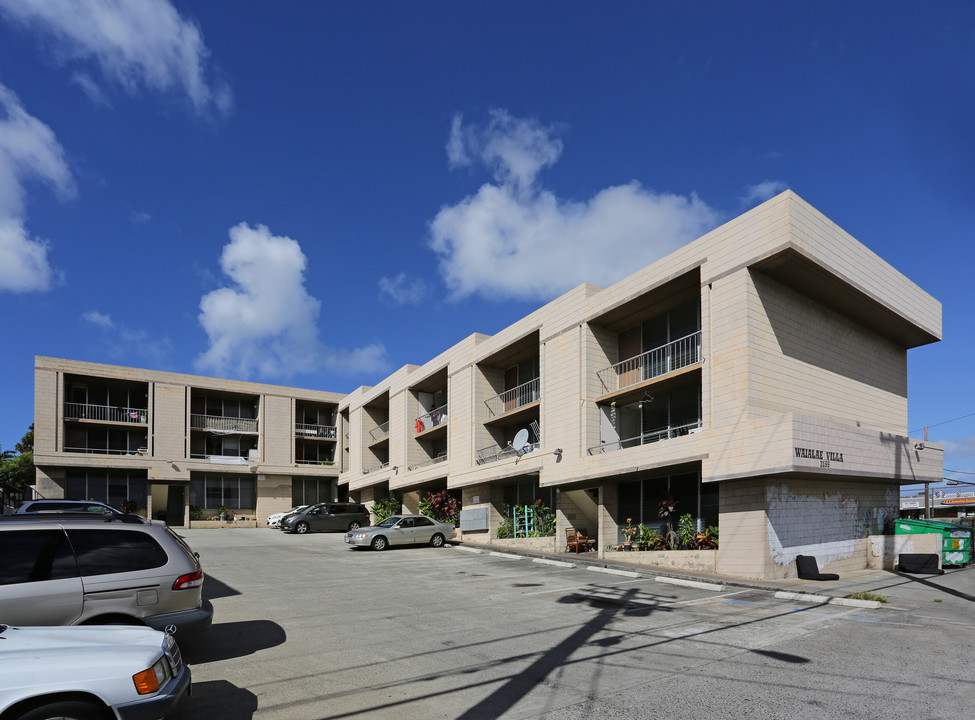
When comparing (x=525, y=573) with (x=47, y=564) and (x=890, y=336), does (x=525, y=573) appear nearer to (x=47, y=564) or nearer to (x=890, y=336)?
(x=47, y=564)

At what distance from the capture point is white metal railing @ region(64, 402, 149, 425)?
39250 millimetres

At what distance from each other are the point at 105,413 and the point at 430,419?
19.9 m

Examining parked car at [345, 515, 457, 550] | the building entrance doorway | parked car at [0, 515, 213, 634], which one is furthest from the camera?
the building entrance doorway

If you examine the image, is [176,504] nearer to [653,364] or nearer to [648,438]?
[648,438]

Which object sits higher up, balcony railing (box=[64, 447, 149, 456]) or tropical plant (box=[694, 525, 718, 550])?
balcony railing (box=[64, 447, 149, 456])

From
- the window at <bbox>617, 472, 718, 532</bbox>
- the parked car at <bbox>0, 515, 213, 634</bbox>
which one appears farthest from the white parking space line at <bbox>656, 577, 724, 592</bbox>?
the parked car at <bbox>0, 515, 213, 634</bbox>

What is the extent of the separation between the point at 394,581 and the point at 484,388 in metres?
15.0

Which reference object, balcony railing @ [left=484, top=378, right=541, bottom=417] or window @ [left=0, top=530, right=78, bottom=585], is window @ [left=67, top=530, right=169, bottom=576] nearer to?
window @ [left=0, top=530, right=78, bottom=585]

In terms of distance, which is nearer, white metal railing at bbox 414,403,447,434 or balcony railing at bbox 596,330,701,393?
balcony railing at bbox 596,330,701,393

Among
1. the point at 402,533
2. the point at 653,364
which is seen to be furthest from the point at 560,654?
the point at 402,533

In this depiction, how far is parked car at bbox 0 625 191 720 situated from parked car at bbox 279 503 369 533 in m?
29.4

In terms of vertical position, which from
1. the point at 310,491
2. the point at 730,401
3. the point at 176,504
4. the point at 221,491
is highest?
the point at 730,401

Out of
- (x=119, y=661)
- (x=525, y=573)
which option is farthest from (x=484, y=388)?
(x=119, y=661)

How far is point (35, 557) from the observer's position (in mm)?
7316
